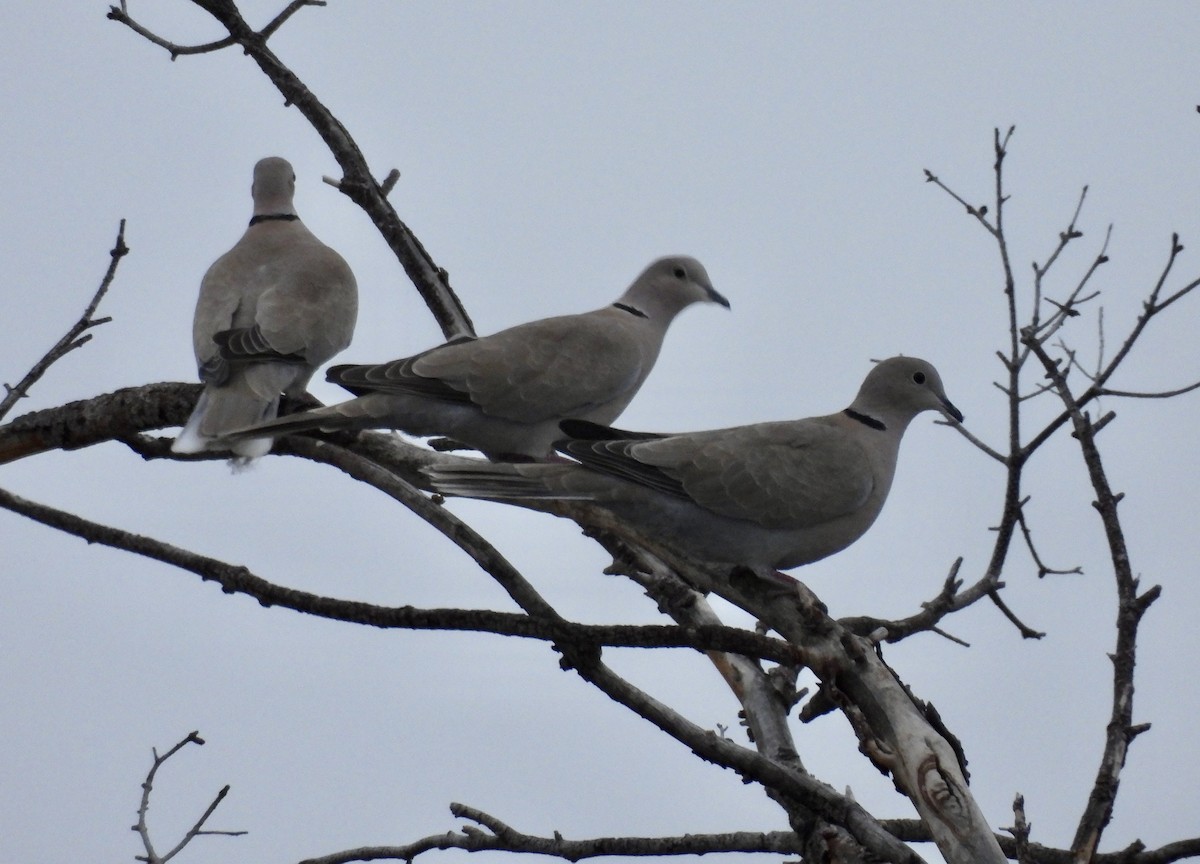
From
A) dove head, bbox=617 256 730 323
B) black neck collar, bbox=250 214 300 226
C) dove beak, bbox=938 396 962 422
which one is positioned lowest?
dove beak, bbox=938 396 962 422

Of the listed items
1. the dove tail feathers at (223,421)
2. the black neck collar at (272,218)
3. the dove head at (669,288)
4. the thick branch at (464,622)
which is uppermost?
the black neck collar at (272,218)

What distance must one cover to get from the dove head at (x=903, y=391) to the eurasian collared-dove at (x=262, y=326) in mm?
1878

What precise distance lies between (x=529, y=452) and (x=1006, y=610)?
1636 millimetres

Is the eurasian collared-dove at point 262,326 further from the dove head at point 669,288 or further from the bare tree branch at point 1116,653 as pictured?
the bare tree branch at point 1116,653

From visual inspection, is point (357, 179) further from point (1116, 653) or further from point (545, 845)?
point (1116, 653)

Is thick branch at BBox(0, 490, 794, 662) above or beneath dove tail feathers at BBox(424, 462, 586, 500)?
beneath

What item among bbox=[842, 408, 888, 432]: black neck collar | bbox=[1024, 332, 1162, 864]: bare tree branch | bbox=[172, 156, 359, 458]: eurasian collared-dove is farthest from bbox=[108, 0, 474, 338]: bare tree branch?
bbox=[1024, 332, 1162, 864]: bare tree branch

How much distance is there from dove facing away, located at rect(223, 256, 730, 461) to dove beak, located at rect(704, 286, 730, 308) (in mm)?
592

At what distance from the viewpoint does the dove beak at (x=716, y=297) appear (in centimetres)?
573

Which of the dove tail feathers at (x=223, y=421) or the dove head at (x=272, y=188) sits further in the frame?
the dove head at (x=272, y=188)

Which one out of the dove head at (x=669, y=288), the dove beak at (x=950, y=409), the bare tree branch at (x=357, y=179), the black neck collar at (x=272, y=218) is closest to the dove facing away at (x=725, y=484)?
the dove beak at (x=950, y=409)

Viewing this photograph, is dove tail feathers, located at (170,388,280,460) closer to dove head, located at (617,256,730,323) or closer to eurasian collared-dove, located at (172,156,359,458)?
eurasian collared-dove, located at (172,156,359,458)

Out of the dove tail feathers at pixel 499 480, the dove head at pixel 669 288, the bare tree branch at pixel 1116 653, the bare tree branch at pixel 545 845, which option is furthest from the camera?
the dove head at pixel 669 288

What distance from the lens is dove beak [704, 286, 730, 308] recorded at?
573 centimetres
